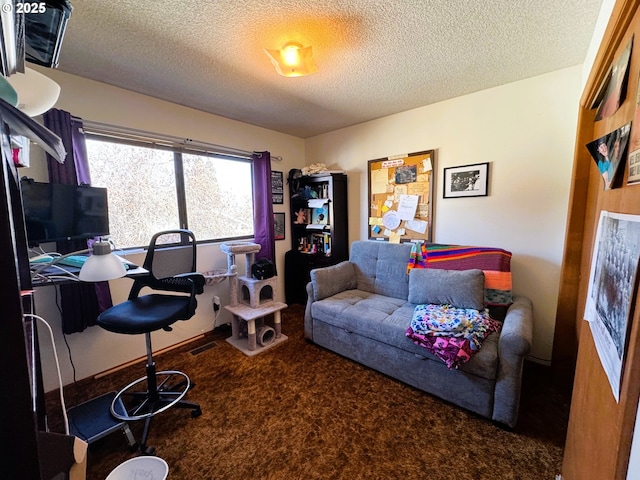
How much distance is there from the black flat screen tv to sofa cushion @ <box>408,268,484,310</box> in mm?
2439

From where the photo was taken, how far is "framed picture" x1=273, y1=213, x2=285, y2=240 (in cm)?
345

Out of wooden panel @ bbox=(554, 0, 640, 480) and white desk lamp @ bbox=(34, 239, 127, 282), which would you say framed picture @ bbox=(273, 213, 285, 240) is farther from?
wooden panel @ bbox=(554, 0, 640, 480)

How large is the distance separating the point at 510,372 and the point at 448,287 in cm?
72

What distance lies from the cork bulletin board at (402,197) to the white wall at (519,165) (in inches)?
3.6

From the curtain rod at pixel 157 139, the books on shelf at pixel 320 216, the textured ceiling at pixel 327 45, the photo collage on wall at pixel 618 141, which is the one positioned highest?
the textured ceiling at pixel 327 45

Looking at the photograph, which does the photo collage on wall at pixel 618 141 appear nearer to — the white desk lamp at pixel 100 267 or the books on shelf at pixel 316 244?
the white desk lamp at pixel 100 267

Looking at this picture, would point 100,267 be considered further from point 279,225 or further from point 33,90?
point 279,225

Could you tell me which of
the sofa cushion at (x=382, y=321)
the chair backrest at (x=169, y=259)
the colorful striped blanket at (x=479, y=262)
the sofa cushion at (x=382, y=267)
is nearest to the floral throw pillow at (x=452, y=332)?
the sofa cushion at (x=382, y=321)

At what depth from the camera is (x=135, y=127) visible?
2.25m

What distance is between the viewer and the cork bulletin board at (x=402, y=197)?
106 inches

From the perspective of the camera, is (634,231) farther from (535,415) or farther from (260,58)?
(260,58)

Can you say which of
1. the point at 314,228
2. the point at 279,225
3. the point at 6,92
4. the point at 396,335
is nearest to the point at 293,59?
the point at 6,92

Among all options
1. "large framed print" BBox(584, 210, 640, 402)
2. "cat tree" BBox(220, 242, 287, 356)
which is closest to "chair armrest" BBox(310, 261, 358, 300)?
"cat tree" BBox(220, 242, 287, 356)

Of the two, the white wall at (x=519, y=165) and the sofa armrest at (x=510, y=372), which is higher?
the white wall at (x=519, y=165)
